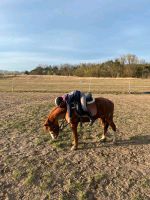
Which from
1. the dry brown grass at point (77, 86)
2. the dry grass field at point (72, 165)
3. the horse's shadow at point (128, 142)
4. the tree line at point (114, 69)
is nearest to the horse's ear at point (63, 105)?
the dry grass field at point (72, 165)

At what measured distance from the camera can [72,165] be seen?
6188 mm

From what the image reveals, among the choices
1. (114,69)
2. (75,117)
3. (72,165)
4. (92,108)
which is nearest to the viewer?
(72,165)

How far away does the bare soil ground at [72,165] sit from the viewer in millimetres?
5262

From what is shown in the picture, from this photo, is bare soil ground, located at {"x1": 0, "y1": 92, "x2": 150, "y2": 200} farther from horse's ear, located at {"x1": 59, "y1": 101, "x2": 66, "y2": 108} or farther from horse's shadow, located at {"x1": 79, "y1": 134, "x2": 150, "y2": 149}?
horse's ear, located at {"x1": 59, "y1": 101, "x2": 66, "y2": 108}

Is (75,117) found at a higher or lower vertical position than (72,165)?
higher

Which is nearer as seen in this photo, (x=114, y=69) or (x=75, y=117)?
(x=75, y=117)

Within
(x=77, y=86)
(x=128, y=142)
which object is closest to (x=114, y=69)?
(x=77, y=86)

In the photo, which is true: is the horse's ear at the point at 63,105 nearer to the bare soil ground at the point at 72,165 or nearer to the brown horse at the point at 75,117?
the brown horse at the point at 75,117

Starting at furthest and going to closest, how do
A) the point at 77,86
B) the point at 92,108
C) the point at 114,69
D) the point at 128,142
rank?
1. the point at 114,69
2. the point at 77,86
3. the point at 128,142
4. the point at 92,108

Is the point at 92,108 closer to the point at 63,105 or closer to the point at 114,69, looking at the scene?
the point at 63,105

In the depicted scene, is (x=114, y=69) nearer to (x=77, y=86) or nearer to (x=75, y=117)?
(x=77, y=86)

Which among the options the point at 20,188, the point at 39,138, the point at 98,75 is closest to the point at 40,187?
the point at 20,188

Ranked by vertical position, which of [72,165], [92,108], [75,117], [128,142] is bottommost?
[72,165]

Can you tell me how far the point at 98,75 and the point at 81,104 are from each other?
56.6 m
